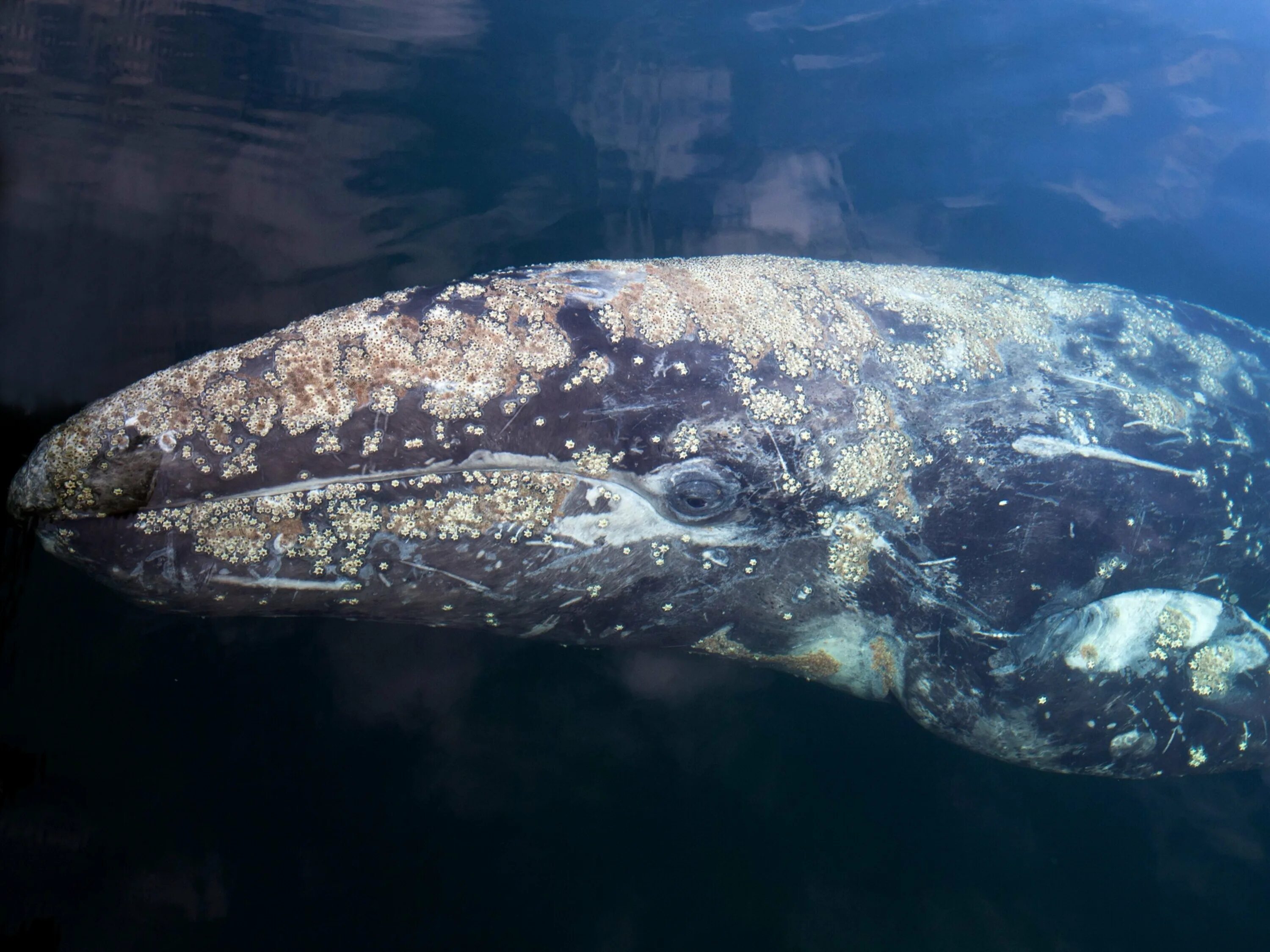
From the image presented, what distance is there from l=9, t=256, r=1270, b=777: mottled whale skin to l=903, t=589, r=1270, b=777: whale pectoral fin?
25 millimetres

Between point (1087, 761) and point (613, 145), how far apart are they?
21.7 ft

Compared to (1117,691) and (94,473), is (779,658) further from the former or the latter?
(94,473)

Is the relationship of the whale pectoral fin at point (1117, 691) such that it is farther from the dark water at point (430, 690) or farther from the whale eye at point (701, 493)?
the whale eye at point (701, 493)

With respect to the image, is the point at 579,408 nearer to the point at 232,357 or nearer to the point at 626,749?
the point at 232,357

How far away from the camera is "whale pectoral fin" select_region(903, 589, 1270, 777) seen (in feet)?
16.0

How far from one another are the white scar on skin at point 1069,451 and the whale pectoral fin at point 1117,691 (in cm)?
97

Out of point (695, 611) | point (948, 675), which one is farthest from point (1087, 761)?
point (695, 611)

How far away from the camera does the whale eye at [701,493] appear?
4.11 m

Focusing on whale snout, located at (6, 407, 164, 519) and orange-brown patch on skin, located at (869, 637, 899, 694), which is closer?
whale snout, located at (6, 407, 164, 519)

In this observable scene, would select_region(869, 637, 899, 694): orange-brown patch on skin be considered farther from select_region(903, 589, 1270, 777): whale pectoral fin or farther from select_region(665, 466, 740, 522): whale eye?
select_region(665, 466, 740, 522): whale eye

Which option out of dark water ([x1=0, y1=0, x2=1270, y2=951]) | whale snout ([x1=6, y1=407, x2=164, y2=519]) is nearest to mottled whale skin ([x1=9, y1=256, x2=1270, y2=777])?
whale snout ([x1=6, y1=407, x2=164, y2=519])

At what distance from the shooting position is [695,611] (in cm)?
471

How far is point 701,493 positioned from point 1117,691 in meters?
3.53

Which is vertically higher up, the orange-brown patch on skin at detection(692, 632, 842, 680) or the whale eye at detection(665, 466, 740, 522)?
the whale eye at detection(665, 466, 740, 522)
